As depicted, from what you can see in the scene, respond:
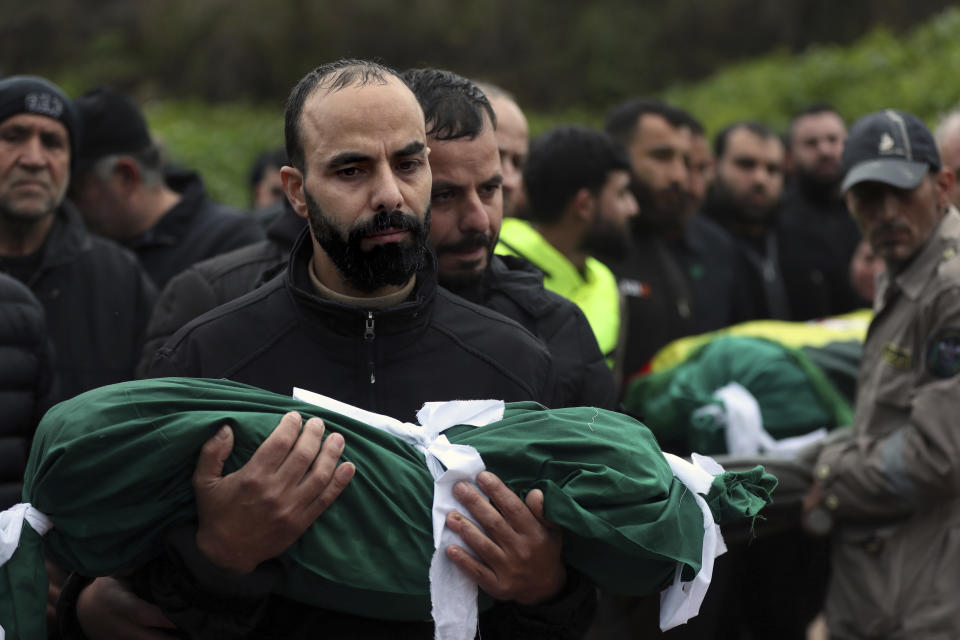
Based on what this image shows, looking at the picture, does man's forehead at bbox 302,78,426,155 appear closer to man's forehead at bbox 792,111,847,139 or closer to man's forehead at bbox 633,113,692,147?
man's forehead at bbox 633,113,692,147

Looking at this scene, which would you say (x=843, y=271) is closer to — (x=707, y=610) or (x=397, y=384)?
(x=707, y=610)

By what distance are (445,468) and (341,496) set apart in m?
0.21

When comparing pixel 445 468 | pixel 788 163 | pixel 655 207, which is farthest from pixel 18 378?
pixel 788 163

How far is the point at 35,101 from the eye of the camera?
4293 mm

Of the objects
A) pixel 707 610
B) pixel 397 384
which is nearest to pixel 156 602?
pixel 397 384

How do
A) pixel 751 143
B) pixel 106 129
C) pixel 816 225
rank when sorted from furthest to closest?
pixel 816 225 < pixel 751 143 < pixel 106 129

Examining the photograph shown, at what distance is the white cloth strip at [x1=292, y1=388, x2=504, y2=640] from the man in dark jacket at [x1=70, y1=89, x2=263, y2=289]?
2850mm

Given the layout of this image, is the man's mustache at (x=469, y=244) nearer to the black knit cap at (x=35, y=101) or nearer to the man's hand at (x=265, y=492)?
the man's hand at (x=265, y=492)

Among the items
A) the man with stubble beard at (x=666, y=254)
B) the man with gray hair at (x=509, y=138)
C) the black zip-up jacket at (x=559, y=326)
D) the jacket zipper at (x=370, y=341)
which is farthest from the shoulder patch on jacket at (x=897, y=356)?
the jacket zipper at (x=370, y=341)

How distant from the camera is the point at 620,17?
65.5 feet

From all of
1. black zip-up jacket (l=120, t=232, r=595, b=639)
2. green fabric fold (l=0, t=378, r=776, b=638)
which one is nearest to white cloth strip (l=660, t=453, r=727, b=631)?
green fabric fold (l=0, t=378, r=776, b=638)

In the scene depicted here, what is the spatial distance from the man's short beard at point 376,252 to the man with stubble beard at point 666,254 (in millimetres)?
2949

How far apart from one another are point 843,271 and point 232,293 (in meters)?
4.85

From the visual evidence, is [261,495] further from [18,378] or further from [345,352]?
[18,378]
